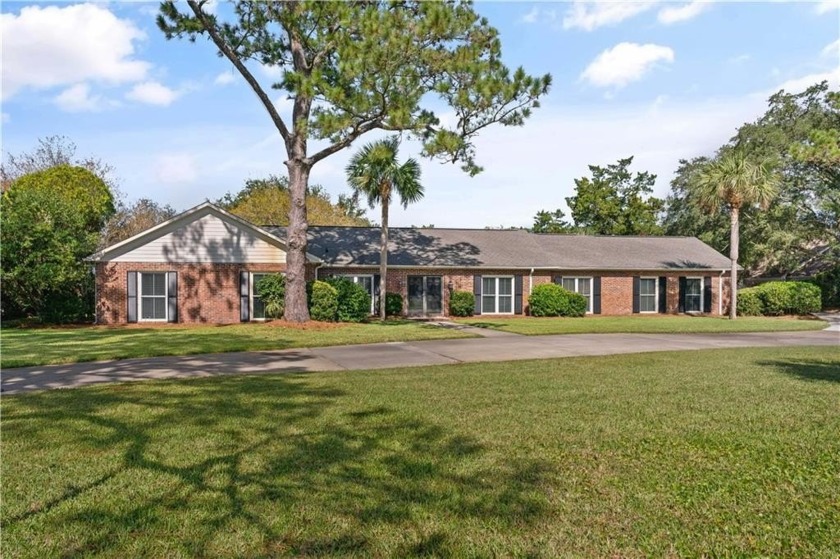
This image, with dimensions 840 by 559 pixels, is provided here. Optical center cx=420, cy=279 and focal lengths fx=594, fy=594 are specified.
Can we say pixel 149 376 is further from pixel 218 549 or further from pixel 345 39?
pixel 345 39

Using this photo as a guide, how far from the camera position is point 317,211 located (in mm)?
45094

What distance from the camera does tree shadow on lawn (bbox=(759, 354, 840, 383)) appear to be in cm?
925

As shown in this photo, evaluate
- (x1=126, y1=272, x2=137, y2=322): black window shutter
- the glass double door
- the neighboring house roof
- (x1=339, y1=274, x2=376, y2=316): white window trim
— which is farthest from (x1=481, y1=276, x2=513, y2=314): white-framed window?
(x1=126, y1=272, x2=137, y2=322): black window shutter

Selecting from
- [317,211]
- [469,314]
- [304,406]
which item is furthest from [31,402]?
[317,211]

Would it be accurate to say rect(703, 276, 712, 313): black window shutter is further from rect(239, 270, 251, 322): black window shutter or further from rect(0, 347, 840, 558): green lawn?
rect(0, 347, 840, 558): green lawn

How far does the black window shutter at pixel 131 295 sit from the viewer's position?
20.8 m

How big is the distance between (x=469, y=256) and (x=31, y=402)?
20.3 meters

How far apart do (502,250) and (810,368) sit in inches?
688

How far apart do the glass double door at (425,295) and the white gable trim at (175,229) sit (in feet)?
19.4

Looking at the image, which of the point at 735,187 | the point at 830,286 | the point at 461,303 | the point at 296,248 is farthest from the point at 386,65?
the point at 830,286

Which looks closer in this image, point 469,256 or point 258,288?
point 258,288

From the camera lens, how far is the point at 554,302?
24.9m

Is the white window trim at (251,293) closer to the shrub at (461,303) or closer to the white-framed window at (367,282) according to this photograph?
the white-framed window at (367,282)

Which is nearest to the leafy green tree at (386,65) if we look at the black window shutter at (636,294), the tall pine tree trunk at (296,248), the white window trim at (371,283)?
the tall pine tree trunk at (296,248)
